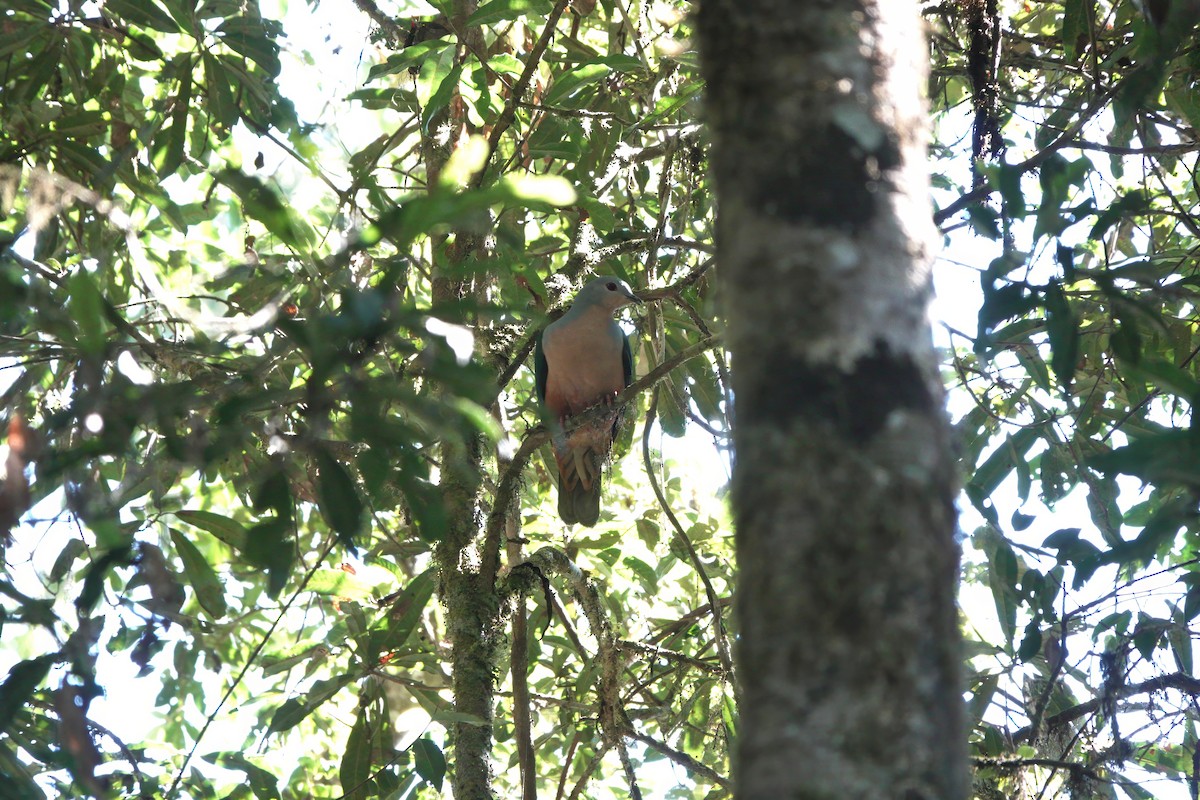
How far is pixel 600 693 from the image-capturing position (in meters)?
3.94

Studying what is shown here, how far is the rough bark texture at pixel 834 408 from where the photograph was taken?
103 cm

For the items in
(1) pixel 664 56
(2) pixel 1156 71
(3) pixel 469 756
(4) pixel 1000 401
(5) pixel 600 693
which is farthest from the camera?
(4) pixel 1000 401

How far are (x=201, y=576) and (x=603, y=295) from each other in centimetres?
302

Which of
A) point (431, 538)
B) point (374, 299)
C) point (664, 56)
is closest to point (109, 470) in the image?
point (664, 56)

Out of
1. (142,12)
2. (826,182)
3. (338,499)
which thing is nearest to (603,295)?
(142,12)

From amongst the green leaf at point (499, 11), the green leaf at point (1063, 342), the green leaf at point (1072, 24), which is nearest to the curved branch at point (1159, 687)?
the green leaf at point (1063, 342)

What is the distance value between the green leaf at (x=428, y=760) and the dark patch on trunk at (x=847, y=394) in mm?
2753

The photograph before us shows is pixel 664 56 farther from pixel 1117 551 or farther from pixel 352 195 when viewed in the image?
pixel 1117 551

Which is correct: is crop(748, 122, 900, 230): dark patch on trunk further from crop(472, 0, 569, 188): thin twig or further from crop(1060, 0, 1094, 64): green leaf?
crop(1060, 0, 1094, 64): green leaf

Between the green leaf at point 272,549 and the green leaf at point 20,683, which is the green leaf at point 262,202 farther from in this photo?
the green leaf at point 20,683

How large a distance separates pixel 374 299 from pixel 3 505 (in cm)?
64

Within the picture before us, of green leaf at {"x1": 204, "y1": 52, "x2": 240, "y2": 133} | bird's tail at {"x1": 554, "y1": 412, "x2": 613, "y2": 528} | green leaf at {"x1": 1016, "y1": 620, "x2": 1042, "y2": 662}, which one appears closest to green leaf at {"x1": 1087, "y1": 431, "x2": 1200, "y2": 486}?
green leaf at {"x1": 1016, "y1": 620, "x2": 1042, "y2": 662}

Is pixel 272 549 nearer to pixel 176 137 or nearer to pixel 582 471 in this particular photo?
pixel 176 137

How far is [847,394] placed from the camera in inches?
43.7
